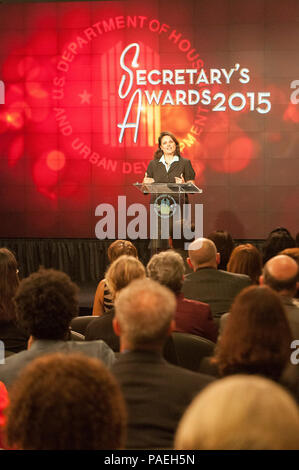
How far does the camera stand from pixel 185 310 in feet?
9.99

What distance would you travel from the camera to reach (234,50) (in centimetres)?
781

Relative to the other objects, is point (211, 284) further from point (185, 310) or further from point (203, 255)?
point (185, 310)

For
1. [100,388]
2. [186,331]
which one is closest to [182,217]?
[186,331]

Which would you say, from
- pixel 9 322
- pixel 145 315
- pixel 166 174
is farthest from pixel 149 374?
pixel 166 174

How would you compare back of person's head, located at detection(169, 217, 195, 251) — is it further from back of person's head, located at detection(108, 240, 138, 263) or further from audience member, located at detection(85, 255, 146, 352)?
audience member, located at detection(85, 255, 146, 352)

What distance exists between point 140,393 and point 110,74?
6.65 meters

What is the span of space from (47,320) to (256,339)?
821 millimetres

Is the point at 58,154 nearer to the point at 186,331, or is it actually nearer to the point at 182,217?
→ the point at 182,217

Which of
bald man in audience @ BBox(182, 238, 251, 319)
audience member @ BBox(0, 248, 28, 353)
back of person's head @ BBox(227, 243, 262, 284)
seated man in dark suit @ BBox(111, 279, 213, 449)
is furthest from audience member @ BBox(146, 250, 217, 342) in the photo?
seated man in dark suit @ BBox(111, 279, 213, 449)

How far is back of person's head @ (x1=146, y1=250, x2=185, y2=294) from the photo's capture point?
3152 millimetres

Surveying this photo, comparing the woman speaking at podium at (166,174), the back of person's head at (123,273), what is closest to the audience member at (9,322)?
the back of person's head at (123,273)

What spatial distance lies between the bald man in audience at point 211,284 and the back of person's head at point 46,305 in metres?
1.24

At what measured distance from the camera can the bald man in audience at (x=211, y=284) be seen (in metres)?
3.57

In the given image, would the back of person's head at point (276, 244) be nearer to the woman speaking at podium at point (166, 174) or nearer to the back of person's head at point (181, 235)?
the back of person's head at point (181, 235)
